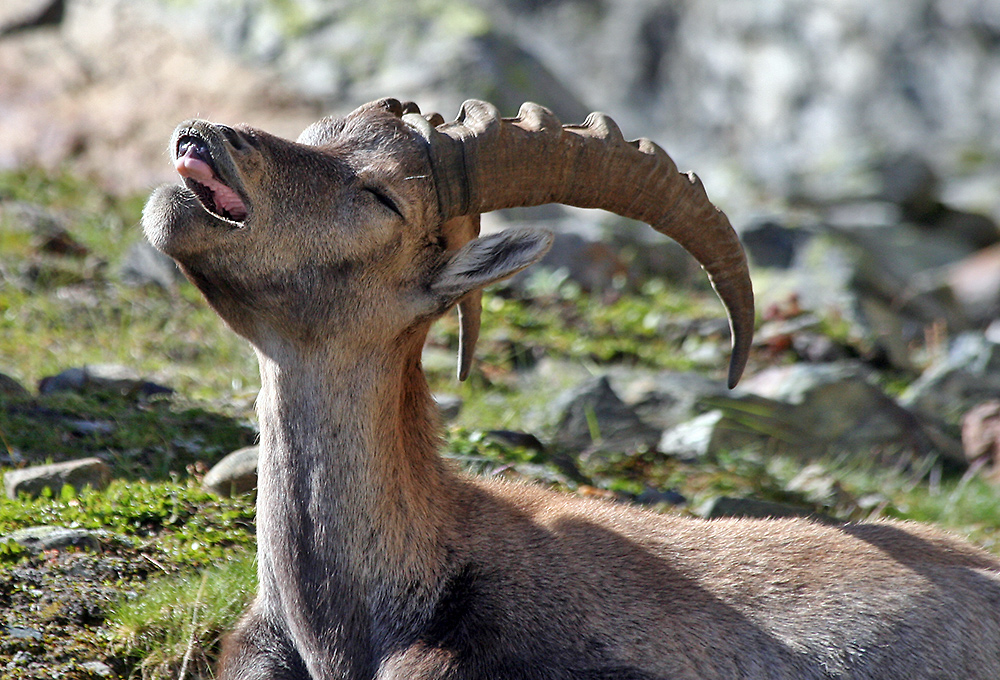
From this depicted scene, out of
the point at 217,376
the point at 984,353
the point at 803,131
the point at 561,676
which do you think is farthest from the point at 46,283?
the point at 803,131

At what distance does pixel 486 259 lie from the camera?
16.0 feet

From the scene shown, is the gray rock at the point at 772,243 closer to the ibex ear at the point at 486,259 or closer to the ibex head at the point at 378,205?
the ibex head at the point at 378,205

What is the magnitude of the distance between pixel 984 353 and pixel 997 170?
15.6 metres

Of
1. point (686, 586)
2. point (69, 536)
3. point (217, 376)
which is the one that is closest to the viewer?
point (686, 586)

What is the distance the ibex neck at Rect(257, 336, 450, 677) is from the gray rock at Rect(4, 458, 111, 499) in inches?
74.4

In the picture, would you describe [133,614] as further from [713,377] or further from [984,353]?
[984,353]

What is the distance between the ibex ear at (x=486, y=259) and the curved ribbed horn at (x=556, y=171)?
0.21 m

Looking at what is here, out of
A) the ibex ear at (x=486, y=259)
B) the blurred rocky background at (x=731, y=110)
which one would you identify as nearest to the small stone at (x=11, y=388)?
the blurred rocky background at (x=731, y=110)

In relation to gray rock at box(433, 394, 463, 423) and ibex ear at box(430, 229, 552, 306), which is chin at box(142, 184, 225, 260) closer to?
ibex ear at box(430, 229, 552, 306)

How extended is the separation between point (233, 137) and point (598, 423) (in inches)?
178

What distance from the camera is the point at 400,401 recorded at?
4906 millimetres

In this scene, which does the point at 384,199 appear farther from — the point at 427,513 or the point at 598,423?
the point at 598,423

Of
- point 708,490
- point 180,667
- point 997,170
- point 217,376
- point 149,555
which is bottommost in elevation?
point 180,667

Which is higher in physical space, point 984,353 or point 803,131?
point 803,131
